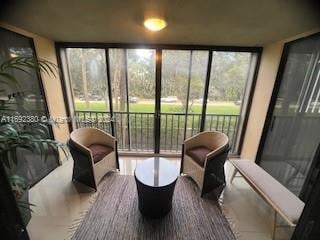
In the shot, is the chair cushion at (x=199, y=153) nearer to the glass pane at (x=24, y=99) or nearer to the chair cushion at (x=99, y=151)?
the chair cushion at (x=99, y=151)

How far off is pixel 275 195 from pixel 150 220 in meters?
1.47

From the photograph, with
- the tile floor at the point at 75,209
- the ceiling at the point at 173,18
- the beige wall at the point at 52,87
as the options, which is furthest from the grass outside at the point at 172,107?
the tile floor at the point at 75,209

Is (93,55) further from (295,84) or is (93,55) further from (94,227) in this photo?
(295,84)

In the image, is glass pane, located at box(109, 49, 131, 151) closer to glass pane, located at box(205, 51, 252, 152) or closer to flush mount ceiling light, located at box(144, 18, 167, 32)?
flush mount ceiling light, located at box(144, 18, 167, 32)

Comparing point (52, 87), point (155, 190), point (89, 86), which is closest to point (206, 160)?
point (155, 190)

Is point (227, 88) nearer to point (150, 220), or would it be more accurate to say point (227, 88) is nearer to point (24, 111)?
point (150, 220)

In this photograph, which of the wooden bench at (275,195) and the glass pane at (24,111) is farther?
the glass pane at (24,111)

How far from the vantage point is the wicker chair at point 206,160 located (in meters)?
2.10

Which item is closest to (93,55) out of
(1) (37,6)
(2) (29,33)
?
(2) (29,33)

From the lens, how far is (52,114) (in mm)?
2713

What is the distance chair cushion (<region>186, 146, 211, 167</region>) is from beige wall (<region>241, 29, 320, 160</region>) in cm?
101

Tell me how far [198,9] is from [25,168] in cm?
298

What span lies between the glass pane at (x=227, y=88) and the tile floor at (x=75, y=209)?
1220 mm

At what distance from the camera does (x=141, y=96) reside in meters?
3.10
